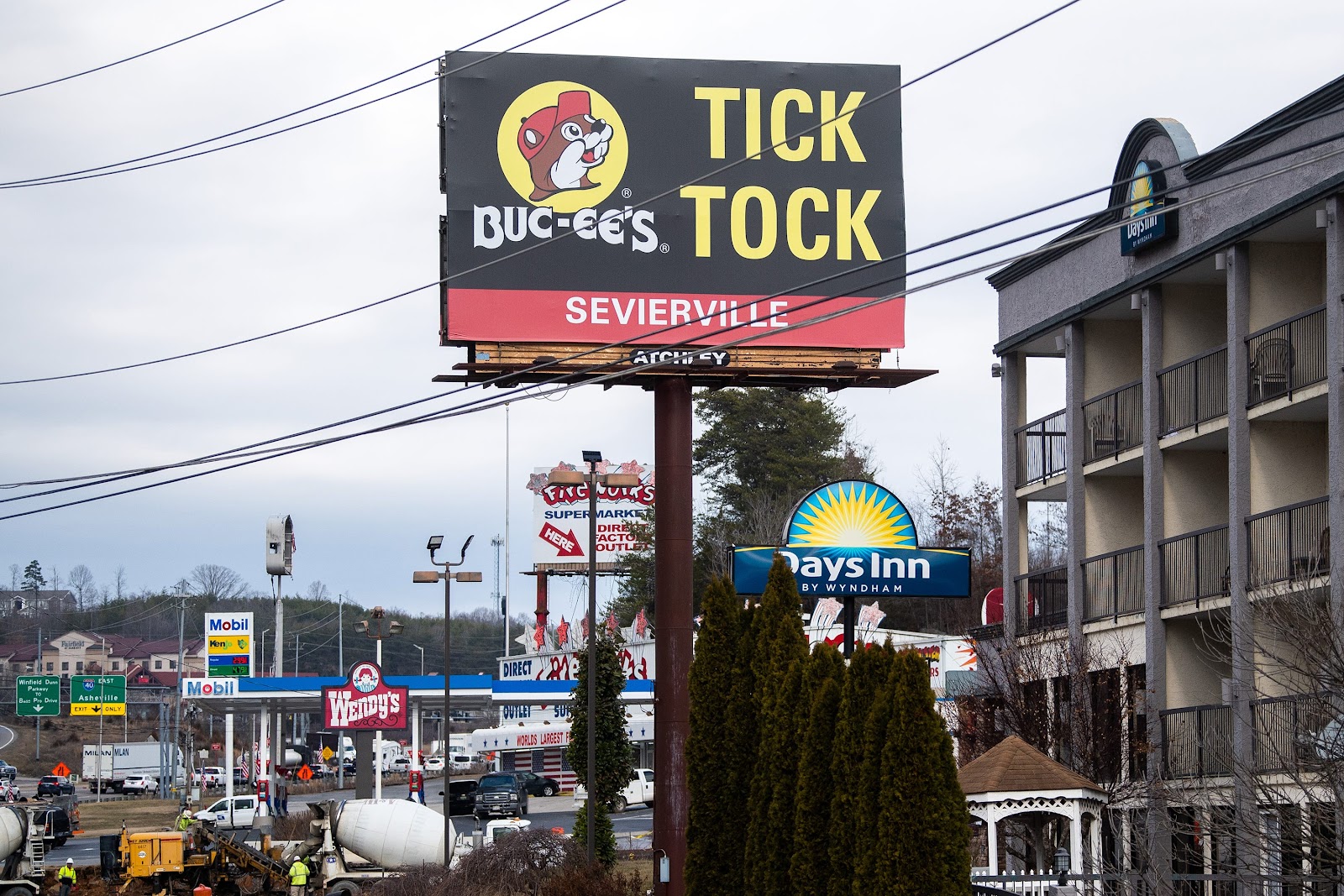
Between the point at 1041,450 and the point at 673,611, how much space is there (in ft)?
31.8

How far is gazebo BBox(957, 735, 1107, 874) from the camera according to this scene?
2006 cm

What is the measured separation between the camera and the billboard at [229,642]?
72500mm

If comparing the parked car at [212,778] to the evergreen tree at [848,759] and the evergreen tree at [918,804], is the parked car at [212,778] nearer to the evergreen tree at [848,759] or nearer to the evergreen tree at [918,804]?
the evergreen tree at [848,759]

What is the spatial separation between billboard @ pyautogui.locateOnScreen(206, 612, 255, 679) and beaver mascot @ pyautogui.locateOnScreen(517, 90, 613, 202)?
4497cm

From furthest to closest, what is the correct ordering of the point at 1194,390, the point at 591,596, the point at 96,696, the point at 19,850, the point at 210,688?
the point at 96,696 → the point at 210,688 → the point at 19,850 → the point at 591,596 → the point at 1194,390

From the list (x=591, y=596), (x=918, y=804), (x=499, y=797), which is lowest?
(x=499, y=797)

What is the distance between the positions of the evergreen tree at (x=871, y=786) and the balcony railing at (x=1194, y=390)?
1446cm

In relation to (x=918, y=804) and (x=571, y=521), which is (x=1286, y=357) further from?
(x=571, y=521)

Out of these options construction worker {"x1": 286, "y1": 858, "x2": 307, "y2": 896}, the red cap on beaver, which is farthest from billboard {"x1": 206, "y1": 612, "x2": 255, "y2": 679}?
the red cap on beaver

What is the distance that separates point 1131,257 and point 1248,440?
5.29 m

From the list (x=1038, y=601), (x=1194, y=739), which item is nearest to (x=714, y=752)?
(x=1194, y=739)

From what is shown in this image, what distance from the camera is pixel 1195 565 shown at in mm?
28438

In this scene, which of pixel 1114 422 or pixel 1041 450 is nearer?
pixel 1114 422

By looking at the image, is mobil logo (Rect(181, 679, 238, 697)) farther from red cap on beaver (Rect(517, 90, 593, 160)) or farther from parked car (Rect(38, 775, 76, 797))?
parked car (Rect(38, 775, 76, 797))
